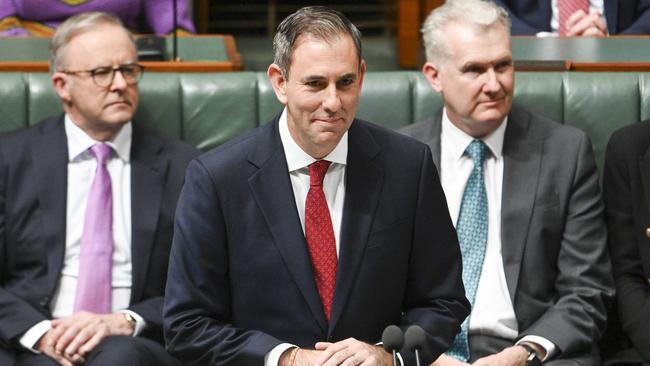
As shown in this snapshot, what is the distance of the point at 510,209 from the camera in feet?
8.83

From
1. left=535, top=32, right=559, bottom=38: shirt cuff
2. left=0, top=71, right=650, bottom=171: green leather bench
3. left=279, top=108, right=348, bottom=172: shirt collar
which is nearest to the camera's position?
left=279, top=108, right=348, bottom=172: shirt collar

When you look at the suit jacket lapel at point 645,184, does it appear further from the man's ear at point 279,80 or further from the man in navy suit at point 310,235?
the man's ear at point 279,80

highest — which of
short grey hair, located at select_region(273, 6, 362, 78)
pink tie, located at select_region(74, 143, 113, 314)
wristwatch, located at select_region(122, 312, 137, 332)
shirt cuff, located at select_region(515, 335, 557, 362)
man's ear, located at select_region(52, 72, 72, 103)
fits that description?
short grey hair, located at select_region(273, 6, 362, 78)

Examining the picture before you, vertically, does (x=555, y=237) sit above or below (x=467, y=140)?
below

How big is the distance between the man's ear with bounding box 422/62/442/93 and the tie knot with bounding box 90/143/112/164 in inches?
30.7

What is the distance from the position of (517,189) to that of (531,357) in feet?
1.30

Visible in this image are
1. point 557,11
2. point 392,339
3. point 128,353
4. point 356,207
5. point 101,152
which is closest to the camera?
point 392,339

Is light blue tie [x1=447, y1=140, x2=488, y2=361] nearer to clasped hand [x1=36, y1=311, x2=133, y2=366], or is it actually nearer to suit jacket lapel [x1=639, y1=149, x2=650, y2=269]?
suit jacket lapel [x1=639, y1=149, x2=650, y2=269]

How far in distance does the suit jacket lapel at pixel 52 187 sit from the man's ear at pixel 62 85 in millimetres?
89

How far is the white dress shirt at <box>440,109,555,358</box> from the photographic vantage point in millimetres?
2639

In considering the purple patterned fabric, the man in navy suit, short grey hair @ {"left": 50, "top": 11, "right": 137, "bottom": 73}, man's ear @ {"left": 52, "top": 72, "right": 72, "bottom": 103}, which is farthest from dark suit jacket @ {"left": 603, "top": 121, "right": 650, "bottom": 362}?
the purple patterned fabric

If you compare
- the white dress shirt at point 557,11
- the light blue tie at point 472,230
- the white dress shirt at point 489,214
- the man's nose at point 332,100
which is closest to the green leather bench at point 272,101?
the white dress shirt at point 489,214

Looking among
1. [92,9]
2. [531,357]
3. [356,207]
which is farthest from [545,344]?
[92,9]

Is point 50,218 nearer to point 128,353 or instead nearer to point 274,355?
point 128,353
